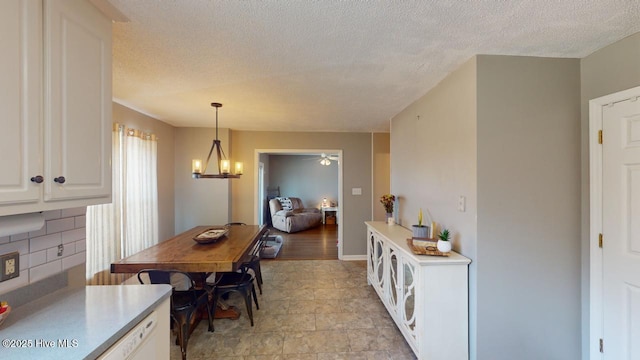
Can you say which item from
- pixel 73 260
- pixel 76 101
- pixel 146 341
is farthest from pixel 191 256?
pixel 76 101

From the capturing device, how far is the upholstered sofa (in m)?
6.94

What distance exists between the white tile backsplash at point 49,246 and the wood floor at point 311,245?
11.1ft

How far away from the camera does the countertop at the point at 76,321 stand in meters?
0.89

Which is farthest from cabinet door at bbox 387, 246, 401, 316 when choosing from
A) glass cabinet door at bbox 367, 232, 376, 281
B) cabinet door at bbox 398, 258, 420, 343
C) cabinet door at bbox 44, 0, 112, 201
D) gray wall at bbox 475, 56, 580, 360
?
cabinet door at bbox 44, 0, 112, 201

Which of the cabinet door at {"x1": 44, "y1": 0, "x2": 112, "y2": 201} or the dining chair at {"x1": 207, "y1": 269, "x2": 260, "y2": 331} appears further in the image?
the dining chair at {"x1": 207, "y1": 269, "x2": 260, "y2": 331}

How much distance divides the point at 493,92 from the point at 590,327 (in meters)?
1.80

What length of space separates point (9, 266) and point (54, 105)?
2.35 feet

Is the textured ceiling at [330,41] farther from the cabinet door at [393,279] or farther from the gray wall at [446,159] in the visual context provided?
the cabinet door at [393,279]

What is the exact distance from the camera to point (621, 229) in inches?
64.1

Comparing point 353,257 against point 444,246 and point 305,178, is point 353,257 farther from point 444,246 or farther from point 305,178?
point 305,178

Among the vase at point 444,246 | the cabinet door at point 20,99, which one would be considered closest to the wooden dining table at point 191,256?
the cabinet door at point 20,99

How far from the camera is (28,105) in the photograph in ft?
3.08

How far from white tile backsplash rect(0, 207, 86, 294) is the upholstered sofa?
5523mm

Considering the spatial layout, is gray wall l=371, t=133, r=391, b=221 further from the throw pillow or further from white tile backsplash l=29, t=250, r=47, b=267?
white tile backsplash l=29, t=250, r=47, b=267
